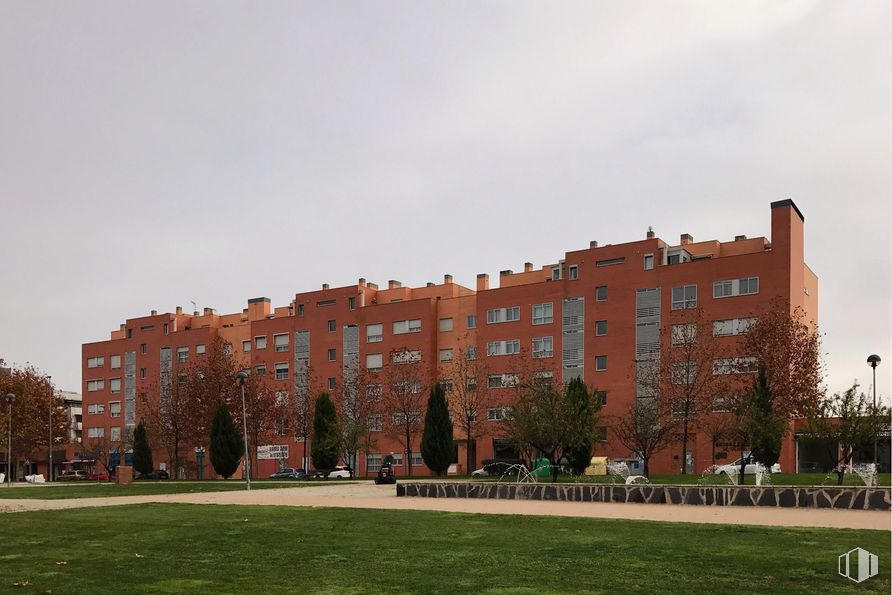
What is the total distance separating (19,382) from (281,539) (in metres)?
73.1

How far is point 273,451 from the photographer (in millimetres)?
91625

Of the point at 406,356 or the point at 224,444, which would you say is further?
the point at 406,356

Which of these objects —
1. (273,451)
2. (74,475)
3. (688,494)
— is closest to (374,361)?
(273,451)

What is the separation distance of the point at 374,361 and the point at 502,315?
15840mm

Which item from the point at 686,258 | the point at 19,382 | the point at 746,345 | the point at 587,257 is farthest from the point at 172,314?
the point at 746,345

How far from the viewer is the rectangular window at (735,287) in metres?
63.3

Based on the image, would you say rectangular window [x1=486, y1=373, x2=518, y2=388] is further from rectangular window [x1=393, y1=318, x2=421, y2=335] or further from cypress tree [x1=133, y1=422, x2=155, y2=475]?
cypress tree [x1=133, y1=422, x2=155, y2=475]

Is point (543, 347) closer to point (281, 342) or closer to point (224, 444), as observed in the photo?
point (224, 444)

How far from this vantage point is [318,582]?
34.2 ft

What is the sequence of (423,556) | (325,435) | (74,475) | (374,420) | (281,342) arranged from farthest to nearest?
(74,475) < (281,342) < (374,420) < (325,435) < (423,556)

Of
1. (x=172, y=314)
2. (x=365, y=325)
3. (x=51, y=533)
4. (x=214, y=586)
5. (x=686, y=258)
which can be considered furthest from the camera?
(x=172, y=314)

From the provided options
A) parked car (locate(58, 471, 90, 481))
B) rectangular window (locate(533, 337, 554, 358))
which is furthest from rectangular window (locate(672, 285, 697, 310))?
parked car (locate(58, 471, 90, 481))

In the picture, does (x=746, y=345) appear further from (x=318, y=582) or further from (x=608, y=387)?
(x=318, y=582)

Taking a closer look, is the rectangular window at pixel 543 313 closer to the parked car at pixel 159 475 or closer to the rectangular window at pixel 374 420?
the rectangular window at pixel 374 420
